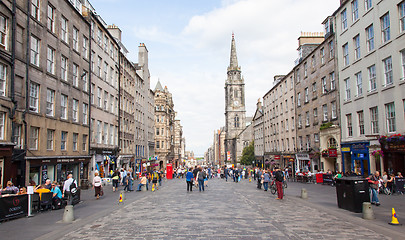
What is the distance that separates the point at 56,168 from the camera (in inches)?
914

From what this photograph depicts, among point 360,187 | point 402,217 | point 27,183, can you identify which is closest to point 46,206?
point 27,183

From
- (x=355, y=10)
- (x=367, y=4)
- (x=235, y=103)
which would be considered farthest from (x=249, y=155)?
(x=367, y=4)

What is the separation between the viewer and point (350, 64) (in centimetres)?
2736

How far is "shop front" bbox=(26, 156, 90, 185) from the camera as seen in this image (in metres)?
20.1

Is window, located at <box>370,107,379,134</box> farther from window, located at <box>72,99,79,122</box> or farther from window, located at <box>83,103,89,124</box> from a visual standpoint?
window, located at <box>83,103,89,124</box>

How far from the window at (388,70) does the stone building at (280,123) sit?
21075 mm

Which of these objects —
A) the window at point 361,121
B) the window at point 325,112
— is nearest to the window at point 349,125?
the window at point 361,121

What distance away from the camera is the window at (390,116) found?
21766mm

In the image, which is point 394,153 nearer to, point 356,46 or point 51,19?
point 356,46

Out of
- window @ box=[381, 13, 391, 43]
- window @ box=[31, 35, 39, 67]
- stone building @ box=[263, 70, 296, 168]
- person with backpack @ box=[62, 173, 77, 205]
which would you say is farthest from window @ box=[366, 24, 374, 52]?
window @ box=[31, 35, 39, 67]

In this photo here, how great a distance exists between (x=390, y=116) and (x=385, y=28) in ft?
20.3

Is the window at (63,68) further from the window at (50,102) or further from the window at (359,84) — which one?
the window at (359,84)

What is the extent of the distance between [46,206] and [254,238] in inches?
421

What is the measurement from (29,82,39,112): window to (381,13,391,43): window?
23880 millimetres
